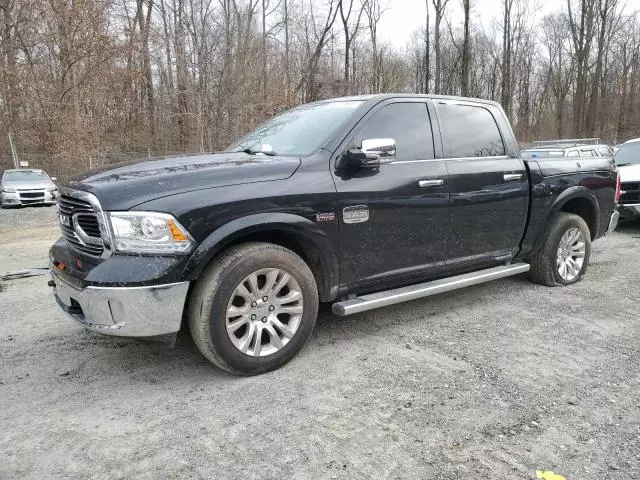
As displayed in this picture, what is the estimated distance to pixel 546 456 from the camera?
2600mm

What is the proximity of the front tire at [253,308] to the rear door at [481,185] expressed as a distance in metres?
1.58

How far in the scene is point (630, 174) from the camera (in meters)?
9.65

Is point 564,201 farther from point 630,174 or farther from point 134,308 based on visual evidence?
point 630,174

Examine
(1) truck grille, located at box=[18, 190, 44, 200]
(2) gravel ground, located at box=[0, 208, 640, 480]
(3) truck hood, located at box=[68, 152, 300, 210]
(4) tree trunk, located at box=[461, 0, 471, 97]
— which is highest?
(4) tree trunk, located at box=[461, 0, 471, 97]

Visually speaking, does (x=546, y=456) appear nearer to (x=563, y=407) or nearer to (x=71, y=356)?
(x=563, y=407)

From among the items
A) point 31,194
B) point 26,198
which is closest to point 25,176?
point 31,194

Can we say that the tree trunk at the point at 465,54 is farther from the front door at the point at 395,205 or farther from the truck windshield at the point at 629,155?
the front door at the point at 395,205

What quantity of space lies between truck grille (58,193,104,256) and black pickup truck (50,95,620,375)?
0.01 meters

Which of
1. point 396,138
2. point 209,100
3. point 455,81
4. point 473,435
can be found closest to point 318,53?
point 209,100

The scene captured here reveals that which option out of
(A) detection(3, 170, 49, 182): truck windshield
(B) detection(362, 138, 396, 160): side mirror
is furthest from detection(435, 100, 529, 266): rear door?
(A) detection(3, 170, 49, 182): truck windshield

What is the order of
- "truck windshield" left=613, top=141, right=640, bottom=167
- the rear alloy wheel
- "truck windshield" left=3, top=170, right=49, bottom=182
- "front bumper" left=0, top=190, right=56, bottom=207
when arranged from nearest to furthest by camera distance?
the rear alloy wheel → "truck windshield" left=613, top=141, right=640, bottom=167 → "front bumper" left=0, top=190, right=56, bottom=207 → "truck windshield" left=3, top=170, right=49, bottom=182

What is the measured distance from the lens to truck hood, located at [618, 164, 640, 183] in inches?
374

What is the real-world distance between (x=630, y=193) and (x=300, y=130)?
7867 millimetres

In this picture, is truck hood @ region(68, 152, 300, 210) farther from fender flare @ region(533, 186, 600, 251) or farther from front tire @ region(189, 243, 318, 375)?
fender flare @ region(533, 186, 600, 251)
